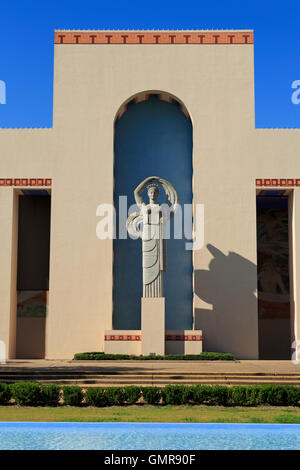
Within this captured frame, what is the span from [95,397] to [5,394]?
1874 millimetres

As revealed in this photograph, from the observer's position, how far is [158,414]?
37.0 ft

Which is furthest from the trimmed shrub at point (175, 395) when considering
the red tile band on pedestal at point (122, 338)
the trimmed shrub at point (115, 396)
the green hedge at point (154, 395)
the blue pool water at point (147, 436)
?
the red tile band on pedestal at point (122, 338)

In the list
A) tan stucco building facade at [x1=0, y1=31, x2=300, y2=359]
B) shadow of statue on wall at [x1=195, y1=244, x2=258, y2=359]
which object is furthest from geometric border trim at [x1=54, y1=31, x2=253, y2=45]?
shadow of statue on wall at [x1=195, y1=244, x2=258, y2=359]

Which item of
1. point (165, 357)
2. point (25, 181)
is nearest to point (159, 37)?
point (25, 181)

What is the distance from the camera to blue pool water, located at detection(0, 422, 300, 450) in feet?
30.4

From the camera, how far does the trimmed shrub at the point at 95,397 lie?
40.1 feet

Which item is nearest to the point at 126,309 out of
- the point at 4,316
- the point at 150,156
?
the point at 4,316

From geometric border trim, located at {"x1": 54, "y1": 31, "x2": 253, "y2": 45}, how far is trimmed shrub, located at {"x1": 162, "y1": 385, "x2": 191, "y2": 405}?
14851 mm

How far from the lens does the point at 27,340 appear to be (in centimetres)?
2361

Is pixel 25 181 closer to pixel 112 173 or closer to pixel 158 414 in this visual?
pixel 112 173

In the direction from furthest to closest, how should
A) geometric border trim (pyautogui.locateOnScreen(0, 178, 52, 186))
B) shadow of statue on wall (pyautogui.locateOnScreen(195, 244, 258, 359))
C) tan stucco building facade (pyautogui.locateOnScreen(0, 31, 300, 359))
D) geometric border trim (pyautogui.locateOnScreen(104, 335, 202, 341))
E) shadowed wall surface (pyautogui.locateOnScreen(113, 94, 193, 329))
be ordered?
1. shadowed wall surface (pyautogui.locateOnScreen(113, 94, 193, 329))
2. geometric border trim (pyautogui.locateOnScreen(0, 178, 52, 186))
3. tan stucco building facade (pyautogui.locateOnScreen(0, 31, 300, 359))
4. shadow of statue on wall (pyautogui.locateOnScreen(195, 244, 258, 359))
5. geometric border trim (pyautogui.locateOnScreen(104, 335, 202, 341))

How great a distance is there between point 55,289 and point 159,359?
4.92m

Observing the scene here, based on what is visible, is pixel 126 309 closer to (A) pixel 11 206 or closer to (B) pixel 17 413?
(A) pixel 11 206

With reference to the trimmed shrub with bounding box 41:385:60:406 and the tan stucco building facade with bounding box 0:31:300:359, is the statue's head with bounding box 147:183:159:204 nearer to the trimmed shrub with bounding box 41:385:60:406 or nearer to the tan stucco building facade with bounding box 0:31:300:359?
the tan stucco building facade with bounding box 0:31:300:359
